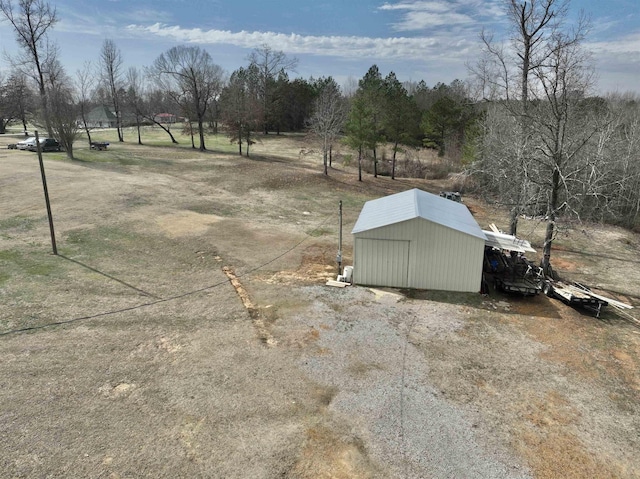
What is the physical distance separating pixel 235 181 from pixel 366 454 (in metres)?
25.4

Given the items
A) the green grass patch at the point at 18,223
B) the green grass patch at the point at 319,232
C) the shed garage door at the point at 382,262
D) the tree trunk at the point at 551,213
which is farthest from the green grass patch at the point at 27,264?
the tree trunk at the point at 551,213

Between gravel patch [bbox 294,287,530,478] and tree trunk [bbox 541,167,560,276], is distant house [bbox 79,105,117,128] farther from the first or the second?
tree trunk [bbox 541,167,560,276]

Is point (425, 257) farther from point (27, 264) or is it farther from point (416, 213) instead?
point (27, 264)

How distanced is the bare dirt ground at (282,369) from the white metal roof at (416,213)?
2.22 m

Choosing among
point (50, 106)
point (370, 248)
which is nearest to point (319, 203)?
point (370, 248)

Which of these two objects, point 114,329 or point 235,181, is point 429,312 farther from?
point 235,181

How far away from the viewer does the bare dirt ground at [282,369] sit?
675cm

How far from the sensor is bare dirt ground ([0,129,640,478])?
266 inches

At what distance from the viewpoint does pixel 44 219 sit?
1844 centimetres

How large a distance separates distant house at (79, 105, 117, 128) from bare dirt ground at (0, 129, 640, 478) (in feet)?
235

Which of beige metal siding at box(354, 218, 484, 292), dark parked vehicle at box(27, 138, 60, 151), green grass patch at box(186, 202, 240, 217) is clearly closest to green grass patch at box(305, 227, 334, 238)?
green grass patch at box(186, 202, 240, 217)

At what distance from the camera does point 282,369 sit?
9.00 m

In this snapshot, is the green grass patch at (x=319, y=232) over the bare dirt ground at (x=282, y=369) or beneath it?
over

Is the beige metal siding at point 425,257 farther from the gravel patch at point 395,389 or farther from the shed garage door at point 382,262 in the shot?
the gravel patch at point 395,389
